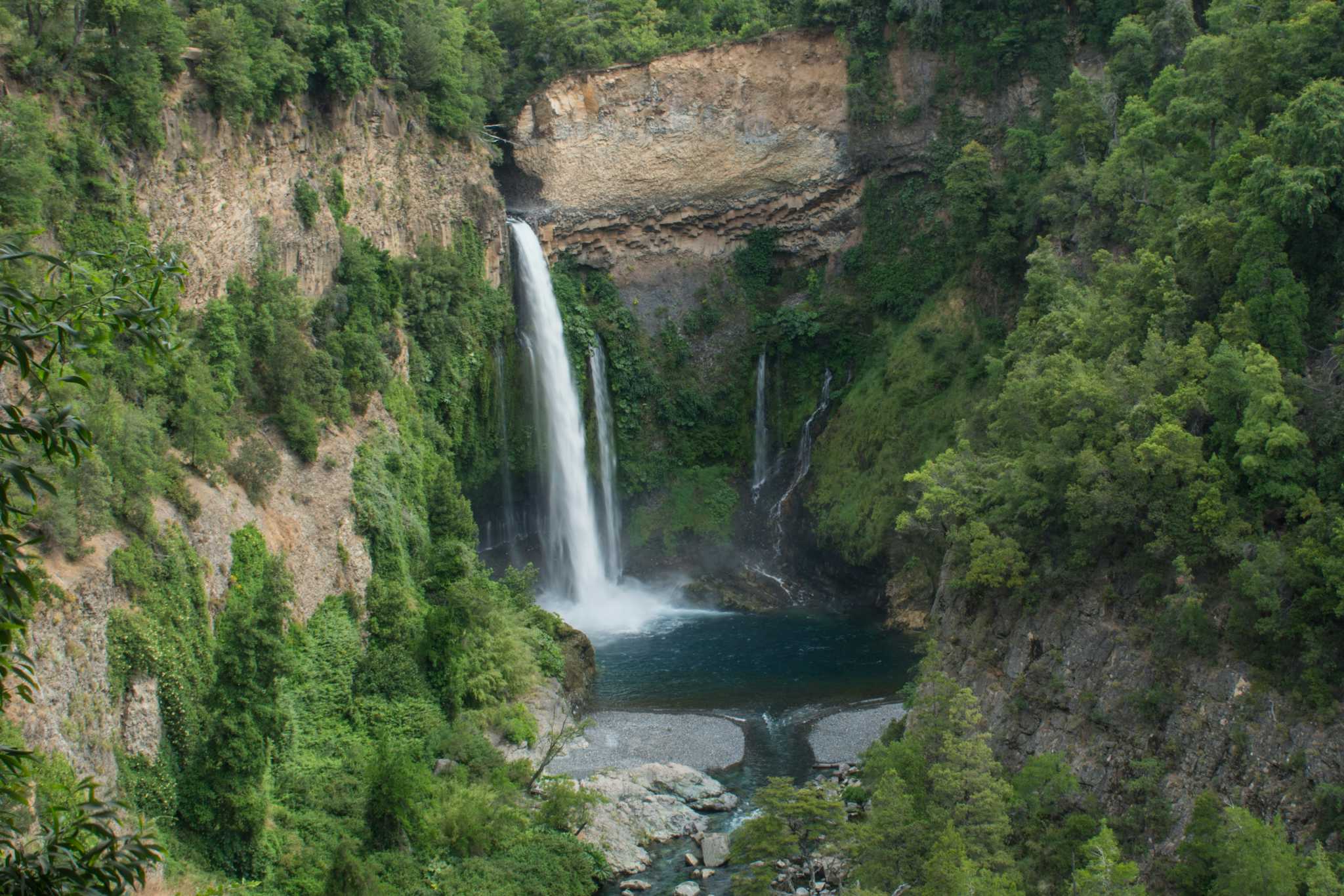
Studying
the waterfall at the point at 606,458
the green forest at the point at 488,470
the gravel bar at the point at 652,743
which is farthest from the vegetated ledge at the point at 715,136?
the gravel bar at the point at 652,743

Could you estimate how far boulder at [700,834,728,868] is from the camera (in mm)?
22359

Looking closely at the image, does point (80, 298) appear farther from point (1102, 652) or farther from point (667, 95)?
point (667, 95)

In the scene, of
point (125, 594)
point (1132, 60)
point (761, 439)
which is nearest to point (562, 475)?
point (761, 439)

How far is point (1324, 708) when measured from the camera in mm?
17422

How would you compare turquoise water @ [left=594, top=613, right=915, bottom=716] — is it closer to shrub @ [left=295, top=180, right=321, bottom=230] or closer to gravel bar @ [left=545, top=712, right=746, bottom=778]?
gravel bar @ [left=545, top=712, right=746, bottom=778]

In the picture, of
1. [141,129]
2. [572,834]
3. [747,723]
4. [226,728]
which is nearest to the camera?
[226,728]

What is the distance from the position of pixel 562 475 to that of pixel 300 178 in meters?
14.2

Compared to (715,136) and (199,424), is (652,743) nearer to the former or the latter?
(199,424)

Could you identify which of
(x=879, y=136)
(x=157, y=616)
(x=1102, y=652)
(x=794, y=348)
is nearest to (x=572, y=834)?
(x=157, y=616)

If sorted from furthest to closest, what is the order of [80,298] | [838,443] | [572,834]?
[838,443], [572,834], [80,298]

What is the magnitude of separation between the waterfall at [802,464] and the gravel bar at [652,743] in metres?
13.6

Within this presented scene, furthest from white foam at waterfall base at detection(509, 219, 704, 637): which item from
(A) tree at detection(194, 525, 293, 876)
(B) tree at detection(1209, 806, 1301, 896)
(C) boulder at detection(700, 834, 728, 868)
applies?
(B) tree at detection(1209, 806, 1301, 896)

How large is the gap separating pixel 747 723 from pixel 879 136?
22.8m

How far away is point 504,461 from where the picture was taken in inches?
1581
